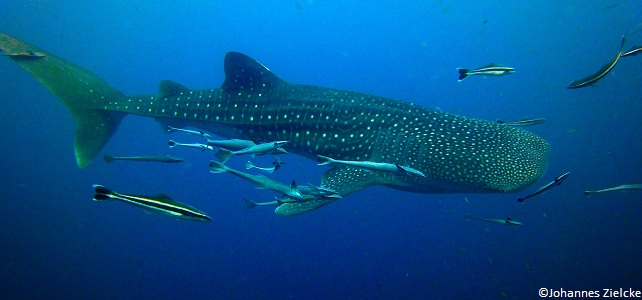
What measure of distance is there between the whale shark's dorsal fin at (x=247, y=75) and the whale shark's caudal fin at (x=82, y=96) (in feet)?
9.22

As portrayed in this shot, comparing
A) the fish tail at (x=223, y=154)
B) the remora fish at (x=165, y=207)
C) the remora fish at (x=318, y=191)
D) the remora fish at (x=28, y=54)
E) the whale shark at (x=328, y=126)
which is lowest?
the remora fish at (x=165, y=207)

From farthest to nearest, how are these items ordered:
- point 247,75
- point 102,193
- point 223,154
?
point 247,75 < point 223,154 < point 102,193

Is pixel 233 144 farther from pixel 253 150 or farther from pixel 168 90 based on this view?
pixel 168 90

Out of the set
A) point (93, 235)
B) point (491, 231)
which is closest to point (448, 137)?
point (491, 231)

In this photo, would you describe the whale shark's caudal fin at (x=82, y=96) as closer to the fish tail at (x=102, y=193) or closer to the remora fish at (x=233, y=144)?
the remora fish at (x=233, y=144)

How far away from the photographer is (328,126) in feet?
20.2

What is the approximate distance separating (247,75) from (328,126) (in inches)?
77.7

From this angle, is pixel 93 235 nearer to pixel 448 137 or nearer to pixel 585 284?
pixel 448 137

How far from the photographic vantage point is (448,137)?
5.36m

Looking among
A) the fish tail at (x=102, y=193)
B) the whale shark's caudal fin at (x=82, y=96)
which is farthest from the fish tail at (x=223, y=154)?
the whale shark's caudal fin at (x=82, y=96)

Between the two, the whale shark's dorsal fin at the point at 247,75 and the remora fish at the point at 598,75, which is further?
the whale shark's dorsal fin at the point at 247,75

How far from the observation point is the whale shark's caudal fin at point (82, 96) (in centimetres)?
664

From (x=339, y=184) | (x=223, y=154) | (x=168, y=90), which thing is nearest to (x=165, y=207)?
(x=223, y=154)

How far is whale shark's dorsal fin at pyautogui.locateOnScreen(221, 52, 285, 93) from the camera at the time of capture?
6.58 meters
